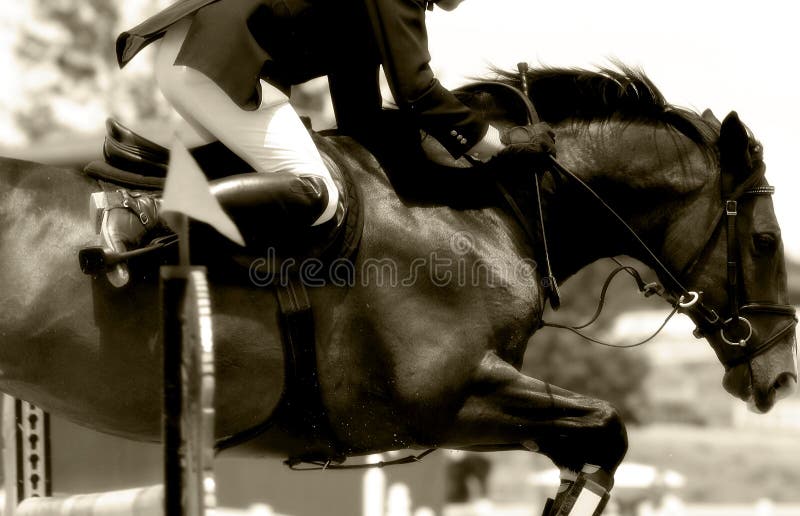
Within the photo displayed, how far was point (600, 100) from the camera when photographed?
4.71 metres

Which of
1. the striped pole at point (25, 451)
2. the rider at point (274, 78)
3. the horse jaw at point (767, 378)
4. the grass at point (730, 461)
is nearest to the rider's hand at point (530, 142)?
the rider at point (274, 78)

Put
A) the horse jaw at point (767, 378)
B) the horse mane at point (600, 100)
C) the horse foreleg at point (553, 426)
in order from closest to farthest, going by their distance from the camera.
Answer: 1. the horse foreleg at point (553, 426)
2. the horse jaw at point (767, 378)
3. the horse mane at point (600, 100)

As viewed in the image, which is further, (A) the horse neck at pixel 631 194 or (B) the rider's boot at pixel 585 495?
(A) the horse neck at pixel 631 194

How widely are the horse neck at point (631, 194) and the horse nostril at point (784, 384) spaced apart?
1.86 feet

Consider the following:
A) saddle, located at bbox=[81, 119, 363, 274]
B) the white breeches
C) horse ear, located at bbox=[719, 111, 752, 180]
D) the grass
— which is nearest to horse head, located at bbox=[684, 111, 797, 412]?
horse ear, located at bbox=[719, 111, 752, 180]

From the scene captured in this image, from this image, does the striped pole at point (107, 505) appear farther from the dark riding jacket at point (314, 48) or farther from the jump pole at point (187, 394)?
the dark riding jacket at point (314, 48)

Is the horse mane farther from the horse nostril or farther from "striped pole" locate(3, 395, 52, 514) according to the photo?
"striped pole" locate(3, 395, 52, 514)

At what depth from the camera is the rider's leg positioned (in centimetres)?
390

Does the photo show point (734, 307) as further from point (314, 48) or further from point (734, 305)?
point (314, 48)

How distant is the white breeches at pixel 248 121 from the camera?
13.1 ft

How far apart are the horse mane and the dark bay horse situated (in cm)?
1

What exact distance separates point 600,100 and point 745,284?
92 cm

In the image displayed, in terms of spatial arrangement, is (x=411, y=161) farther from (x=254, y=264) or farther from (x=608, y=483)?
(x=608, y=483)

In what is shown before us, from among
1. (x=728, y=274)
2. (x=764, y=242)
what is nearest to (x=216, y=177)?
(x=728, y=274)
